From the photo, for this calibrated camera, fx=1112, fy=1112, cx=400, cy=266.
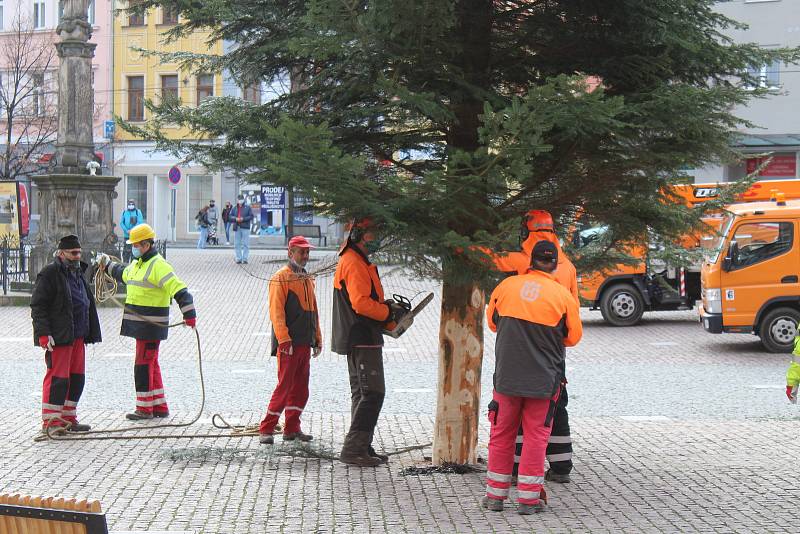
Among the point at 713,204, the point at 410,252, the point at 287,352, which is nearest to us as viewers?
the point at 410,252

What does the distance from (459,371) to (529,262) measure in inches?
51.3

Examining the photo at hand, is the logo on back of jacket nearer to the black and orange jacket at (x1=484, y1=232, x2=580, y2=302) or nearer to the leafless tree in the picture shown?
the black and orange jacket at (x1=484, y1=232, x2=580, y2=302)

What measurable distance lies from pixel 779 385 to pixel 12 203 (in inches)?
727

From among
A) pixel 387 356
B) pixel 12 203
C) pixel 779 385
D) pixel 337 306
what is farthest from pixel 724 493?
pixel 12 203

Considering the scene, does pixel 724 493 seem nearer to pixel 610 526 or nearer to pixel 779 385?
pixel 610 526

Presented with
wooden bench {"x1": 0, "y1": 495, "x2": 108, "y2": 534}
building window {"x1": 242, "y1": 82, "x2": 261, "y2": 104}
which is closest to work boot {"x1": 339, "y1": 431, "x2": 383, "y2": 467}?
building window {"x1": 242, "y1": 82, "x2": 261, "y2": 104}

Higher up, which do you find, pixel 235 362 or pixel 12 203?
pixel 12 203

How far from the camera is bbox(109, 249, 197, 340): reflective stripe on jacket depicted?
1052cm

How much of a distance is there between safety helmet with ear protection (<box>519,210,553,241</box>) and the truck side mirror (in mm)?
10687

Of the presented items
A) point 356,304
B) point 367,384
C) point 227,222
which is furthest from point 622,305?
point 227,222

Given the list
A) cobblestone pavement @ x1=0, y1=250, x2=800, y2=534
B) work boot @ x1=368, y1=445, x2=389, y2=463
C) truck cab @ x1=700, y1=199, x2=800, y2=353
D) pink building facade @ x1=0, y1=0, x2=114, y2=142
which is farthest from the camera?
pink building facade @ x1=0, y1=0, x2=114, y2=142

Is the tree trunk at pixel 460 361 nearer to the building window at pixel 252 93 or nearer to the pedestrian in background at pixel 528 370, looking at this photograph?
the pedestrian in background at pixel 528 370

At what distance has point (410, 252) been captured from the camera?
7.07m

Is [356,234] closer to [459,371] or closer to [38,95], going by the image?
[459,371]
